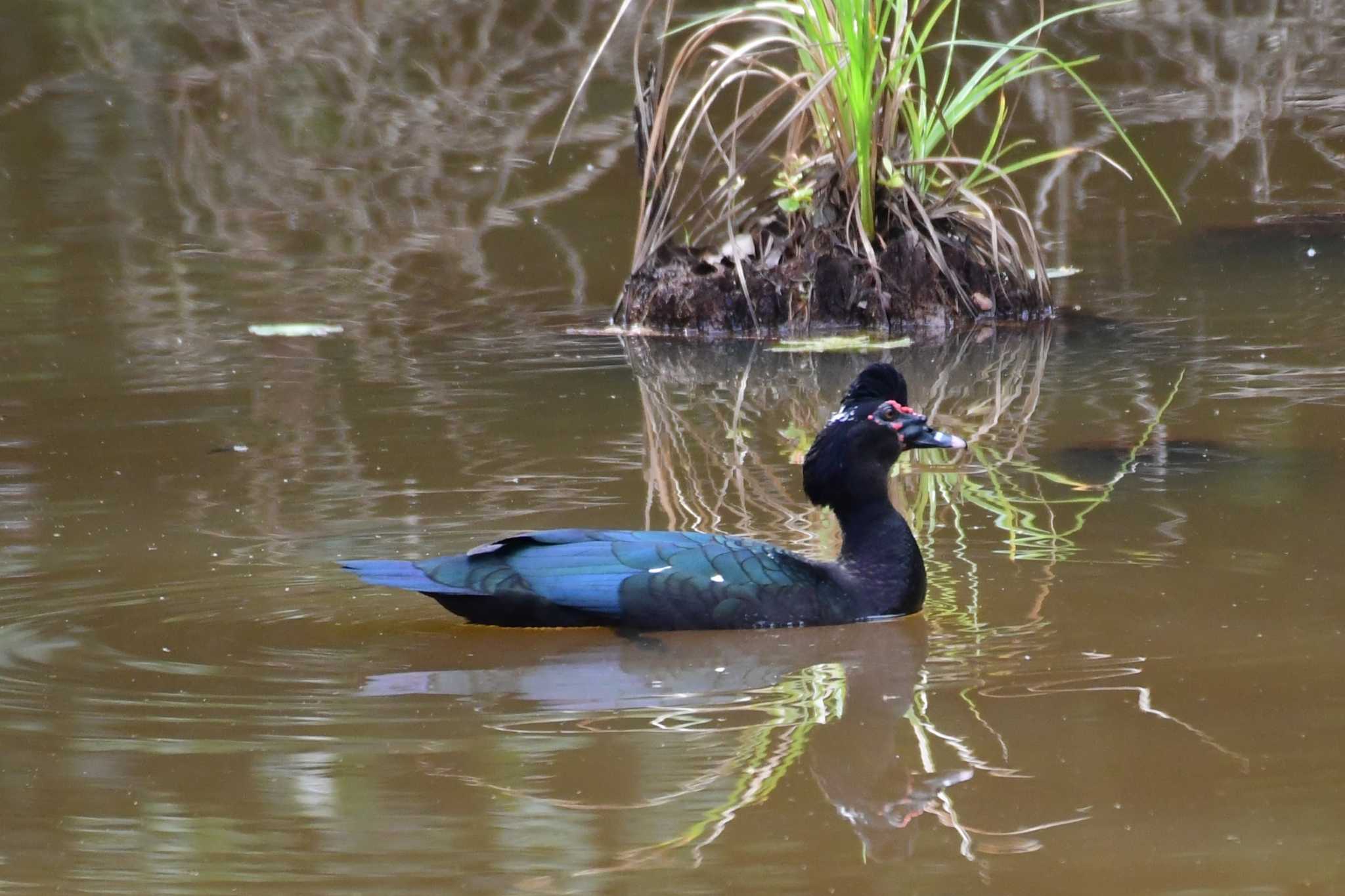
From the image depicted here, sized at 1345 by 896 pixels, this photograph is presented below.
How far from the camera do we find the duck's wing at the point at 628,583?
5.68 meters

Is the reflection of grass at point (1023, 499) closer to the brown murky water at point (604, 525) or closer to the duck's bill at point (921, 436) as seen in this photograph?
the brown murky water at point (604, 525)

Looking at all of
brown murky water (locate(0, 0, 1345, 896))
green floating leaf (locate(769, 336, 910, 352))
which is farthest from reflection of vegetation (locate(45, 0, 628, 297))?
green floating leaf (locate(769, 336, 910, 352))

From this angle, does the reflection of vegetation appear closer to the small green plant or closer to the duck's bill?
the small green plant

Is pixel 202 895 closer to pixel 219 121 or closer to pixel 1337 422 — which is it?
A: pixel 1337 422

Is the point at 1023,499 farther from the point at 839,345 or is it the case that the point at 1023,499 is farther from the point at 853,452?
the point at 839,345

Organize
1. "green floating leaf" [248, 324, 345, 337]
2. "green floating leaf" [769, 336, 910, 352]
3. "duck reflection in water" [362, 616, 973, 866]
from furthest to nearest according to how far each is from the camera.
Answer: "green floating leaf" [248, 324, 345, 337] → "green floating leaf" [769, 336, 910, 352] → "duck reflection in water" [362, 616, 973, 866]

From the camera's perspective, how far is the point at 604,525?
655cm

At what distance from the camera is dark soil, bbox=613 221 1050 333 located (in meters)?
9.66

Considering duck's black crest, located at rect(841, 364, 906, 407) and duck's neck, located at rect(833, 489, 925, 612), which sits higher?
duck's black crest, located at rect(841, 364, 906, 407)

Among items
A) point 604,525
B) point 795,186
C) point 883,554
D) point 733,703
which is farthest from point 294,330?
point 733,703

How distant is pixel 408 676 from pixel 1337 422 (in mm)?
3836

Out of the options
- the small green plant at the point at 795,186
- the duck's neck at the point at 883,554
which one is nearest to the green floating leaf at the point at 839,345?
the small green plant at the point at 795,186

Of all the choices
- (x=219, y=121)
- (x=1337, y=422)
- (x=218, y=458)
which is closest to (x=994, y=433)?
(x=1337, y=422)

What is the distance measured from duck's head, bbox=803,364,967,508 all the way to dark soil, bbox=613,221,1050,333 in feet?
11.3
